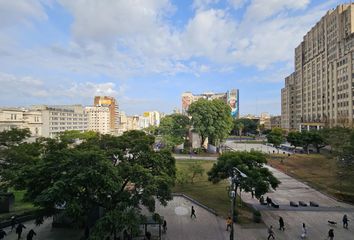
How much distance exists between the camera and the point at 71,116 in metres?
143

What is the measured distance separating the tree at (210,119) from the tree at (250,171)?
4266 cm

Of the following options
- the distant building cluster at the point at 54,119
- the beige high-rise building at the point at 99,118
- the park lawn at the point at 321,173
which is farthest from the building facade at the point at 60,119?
the park lawn at the point at 321,173

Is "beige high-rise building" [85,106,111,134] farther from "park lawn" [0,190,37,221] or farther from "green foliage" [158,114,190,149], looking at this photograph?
"park lawn" [0,190,37,221]

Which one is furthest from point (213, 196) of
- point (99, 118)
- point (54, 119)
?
point (99, 118)

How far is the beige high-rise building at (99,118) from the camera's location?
179 meters

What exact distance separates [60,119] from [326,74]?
381 feet

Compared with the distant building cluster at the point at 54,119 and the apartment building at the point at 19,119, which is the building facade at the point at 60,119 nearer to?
the distant building cluster at the point at 54,119

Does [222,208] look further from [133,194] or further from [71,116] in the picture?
[71,116]

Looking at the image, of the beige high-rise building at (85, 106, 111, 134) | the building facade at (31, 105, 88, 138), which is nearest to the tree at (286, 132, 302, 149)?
the building facade at (31, 105, 88, 138)

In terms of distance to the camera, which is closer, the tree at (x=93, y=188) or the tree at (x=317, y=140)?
the tree at (x=93, y=188)

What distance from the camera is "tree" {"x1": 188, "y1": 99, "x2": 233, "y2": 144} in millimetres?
73250

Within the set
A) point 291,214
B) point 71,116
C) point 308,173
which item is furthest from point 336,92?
point 71,116

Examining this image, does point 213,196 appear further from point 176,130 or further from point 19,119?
point 19,119

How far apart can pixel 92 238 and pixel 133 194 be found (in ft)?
13.9
